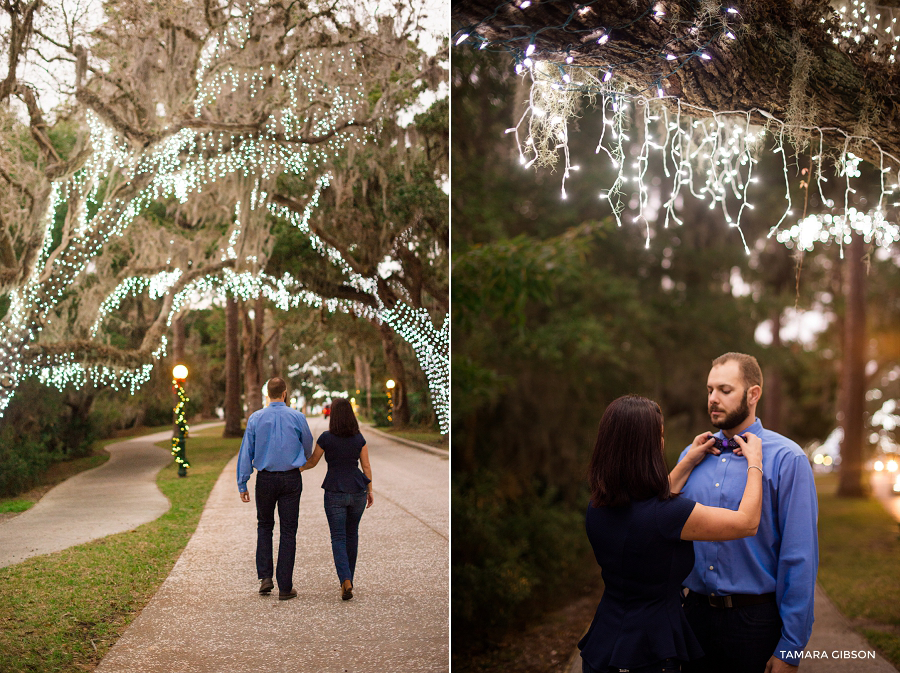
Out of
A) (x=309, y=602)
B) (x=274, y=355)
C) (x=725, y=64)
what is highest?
(x=725, y=64)

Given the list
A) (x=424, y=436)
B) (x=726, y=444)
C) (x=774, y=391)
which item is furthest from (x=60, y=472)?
(x=774, y=391)

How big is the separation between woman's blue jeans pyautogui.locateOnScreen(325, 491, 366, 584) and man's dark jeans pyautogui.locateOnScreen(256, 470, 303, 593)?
→ 0.46 ft

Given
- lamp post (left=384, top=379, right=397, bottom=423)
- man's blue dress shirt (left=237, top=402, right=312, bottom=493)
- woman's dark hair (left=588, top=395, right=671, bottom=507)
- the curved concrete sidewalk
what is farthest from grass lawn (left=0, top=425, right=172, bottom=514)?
woman's dark hair (left=588, top=395, right=671, bottom=507)

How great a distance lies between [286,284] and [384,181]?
681 mm

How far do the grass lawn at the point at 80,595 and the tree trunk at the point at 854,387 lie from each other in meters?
9.00

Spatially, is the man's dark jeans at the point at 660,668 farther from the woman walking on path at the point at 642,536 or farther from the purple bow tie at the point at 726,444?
the purple bow tie at the point at 726,444

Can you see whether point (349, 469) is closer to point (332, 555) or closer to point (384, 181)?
point (332, 555)

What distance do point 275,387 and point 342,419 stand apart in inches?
12.5

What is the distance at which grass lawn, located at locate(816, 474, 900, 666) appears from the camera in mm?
3721

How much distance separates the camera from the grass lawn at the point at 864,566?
3721 mm

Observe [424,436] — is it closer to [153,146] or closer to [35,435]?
[35,435]

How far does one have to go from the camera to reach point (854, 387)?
8.78 m

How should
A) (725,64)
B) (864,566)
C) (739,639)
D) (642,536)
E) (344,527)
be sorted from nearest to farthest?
(642,536) → (739,639) → (725,64) → (344,527) → (864,566)

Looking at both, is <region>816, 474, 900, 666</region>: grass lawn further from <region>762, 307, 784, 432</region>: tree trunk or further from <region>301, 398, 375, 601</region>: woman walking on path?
<region>301, 398, 375, 601</region>: woman walking on path
